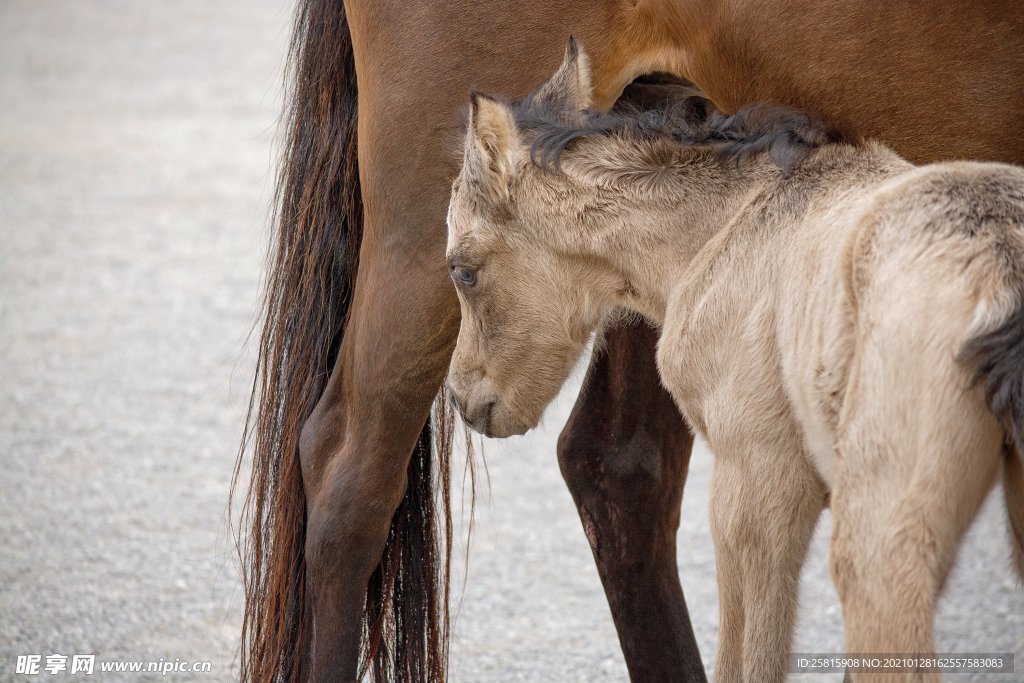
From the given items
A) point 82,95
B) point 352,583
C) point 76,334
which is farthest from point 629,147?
point 82,95

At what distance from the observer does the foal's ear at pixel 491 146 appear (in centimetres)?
205

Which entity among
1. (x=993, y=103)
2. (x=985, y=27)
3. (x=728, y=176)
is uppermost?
(x=985, y=27)

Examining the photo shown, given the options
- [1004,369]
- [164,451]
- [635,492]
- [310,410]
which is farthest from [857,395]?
[164,451]

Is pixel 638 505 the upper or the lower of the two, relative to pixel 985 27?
lower

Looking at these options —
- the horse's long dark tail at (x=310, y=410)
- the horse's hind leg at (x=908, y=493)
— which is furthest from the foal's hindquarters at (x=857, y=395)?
the horse's long dark tail at (x=310, y=410)

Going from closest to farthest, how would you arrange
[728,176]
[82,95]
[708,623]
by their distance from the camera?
[728,176] < [708,623] < [82,95]

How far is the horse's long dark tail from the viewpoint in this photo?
9.21 ft

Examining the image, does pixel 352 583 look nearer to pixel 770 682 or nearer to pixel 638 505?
pixel 638 505

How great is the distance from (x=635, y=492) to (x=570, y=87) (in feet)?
3.82

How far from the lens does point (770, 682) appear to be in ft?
5.93

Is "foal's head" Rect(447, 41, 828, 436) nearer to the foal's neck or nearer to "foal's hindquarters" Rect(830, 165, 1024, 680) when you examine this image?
the foal's neck

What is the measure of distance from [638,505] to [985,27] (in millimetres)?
1407

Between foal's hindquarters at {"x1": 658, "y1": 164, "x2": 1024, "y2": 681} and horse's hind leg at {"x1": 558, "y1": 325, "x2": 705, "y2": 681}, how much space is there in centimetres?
96

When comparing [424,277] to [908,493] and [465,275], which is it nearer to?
[465,275]
